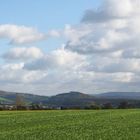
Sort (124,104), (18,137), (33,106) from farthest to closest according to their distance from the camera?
1. (124,104)
2. (33,106)
3. (18,137)

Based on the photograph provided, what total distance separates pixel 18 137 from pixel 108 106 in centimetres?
11106

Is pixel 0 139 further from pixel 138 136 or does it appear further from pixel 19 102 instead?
pixel 19 102

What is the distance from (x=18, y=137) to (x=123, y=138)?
303 inches

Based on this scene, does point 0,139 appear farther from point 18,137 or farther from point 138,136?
point 138,136

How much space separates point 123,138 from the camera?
3394 cm

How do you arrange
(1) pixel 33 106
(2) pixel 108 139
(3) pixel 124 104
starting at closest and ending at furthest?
(2) pixel 108 139, (1) pixel 33 106, (3) pixel 124 104

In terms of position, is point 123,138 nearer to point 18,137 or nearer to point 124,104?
point 18,137

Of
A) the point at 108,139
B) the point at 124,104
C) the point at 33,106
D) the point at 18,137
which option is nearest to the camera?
the point at 108,139

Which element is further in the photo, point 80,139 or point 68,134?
point 68,134

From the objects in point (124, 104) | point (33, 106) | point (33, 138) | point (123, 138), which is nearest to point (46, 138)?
point (33, 138)

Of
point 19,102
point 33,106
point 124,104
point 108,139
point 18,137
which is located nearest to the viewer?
point 108,139

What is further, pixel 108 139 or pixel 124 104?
pixel 124 104

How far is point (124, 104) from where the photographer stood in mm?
154750

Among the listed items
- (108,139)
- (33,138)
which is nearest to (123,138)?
(108,139)
